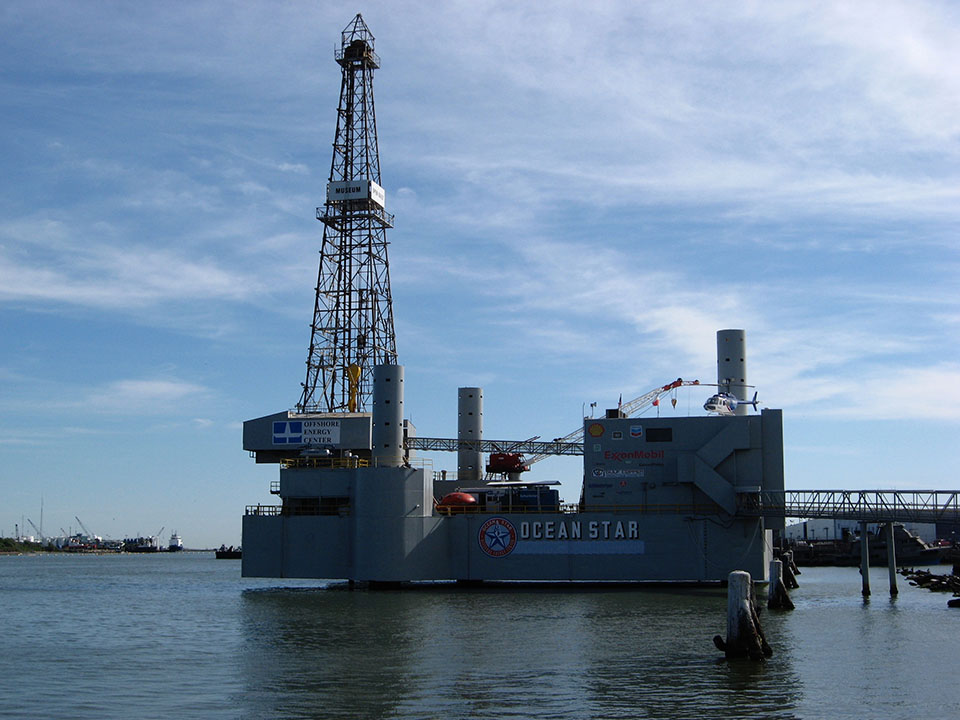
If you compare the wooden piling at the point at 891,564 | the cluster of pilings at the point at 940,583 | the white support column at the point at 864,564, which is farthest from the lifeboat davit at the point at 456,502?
the cluster of pilings at the point at 940,583

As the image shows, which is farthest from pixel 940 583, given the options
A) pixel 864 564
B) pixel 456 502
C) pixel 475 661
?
pixel 475 661

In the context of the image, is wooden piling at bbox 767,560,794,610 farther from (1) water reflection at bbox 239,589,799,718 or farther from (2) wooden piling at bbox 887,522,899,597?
(2) wooden piling at bbox 887,522,899,597

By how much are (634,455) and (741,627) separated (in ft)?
99.8

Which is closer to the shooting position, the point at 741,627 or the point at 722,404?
the point at 741,627

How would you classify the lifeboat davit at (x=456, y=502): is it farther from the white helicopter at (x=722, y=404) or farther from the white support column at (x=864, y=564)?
→ the white support column at (x=864, y=564)

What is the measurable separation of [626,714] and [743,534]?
3826 cm

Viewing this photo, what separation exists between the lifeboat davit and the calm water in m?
10.2

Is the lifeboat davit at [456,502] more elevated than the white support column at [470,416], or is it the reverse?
the white support column at [470,416]

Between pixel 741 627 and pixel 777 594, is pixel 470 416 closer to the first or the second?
pixel 777 594

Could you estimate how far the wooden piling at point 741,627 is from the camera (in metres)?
33.9

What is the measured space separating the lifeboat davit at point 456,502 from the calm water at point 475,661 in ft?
33.3

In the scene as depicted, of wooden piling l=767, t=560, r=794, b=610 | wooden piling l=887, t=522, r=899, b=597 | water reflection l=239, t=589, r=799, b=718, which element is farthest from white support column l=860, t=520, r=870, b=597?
water reflection l=239, t=589, r=799, b=718

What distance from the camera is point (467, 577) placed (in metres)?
64.6

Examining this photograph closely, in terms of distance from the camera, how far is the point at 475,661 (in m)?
34.1
